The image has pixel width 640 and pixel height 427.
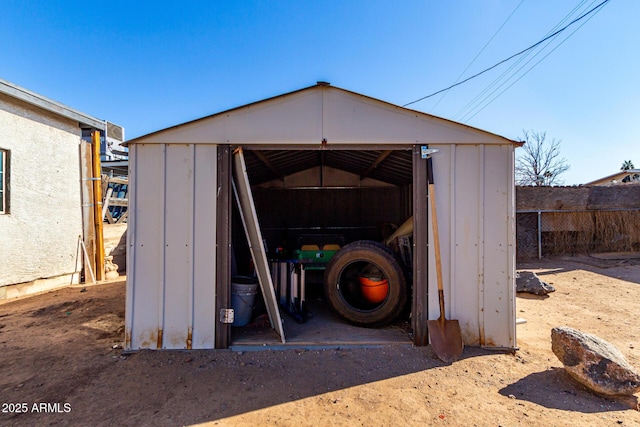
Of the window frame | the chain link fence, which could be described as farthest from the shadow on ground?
the window frame

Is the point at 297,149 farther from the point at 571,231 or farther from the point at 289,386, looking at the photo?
the point at 571,231

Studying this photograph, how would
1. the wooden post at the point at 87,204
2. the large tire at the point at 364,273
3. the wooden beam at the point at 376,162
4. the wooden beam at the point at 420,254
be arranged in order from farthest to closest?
the wooden post at the point at 87,204, the wooden beam at the point at 376,162, the large tire at the point at 364,273, the wooden beam at the point at 420,254

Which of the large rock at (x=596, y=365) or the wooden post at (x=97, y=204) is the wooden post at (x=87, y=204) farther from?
the large rock at (x=596, y=365)

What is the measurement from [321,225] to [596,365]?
227 inches

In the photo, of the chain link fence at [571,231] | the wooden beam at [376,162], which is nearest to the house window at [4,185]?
the wooden beam at [376,162]

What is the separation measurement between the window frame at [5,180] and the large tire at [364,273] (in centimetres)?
612

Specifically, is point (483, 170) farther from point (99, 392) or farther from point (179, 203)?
point (99, 392)

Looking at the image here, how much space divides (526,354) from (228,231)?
3.61 metres

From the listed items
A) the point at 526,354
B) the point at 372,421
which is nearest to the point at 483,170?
the point at 526,354

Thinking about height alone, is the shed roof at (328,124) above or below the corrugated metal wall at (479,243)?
above

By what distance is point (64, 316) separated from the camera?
4.97 meters

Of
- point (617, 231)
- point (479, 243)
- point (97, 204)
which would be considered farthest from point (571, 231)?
point (97, 204)

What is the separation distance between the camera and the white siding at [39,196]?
6.07 meters

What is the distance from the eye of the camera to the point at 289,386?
118 inches
